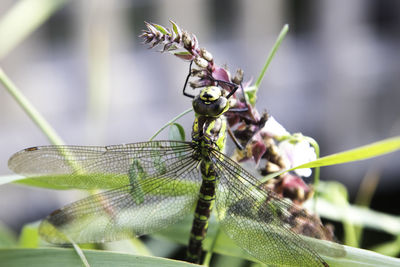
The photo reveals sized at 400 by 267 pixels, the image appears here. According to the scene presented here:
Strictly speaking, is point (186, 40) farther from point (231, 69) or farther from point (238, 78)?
point (231, 69)

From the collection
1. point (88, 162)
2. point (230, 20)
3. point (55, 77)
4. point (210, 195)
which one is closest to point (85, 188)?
point (88, 162)

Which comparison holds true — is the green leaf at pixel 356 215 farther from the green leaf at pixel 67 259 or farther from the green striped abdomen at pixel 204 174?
the green leaf at pixel 67 259

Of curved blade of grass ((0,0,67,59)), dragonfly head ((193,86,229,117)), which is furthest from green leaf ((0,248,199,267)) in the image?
curved blade of grass ((0,0,67,59))

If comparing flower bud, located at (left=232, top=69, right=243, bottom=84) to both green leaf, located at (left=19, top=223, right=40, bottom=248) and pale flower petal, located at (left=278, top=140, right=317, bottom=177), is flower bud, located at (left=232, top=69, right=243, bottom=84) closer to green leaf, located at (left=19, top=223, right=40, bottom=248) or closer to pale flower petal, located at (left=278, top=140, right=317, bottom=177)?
pale flower petal, located at (left=278, top=140, right=317, bottom=177)

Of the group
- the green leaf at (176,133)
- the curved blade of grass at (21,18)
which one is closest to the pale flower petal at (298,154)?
the green leaf at (176,133)

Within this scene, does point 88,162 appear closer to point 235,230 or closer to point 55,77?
point 235,230
